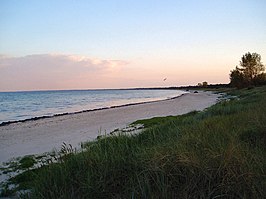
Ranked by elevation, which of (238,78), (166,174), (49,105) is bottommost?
(49,105)

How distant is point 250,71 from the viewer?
210 ft

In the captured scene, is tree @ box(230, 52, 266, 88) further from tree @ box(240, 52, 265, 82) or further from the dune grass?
the dune grass

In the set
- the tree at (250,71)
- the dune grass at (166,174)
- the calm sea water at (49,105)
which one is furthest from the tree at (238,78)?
the dune grass at (166,174)

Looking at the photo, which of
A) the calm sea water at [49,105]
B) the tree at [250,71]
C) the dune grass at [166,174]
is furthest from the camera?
the tree at [250,71]

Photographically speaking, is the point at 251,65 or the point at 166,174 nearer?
the point at 166,174

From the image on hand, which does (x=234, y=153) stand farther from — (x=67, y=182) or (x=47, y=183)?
(x=47, y=183)

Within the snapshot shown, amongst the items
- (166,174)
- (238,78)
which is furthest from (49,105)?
(166,174)

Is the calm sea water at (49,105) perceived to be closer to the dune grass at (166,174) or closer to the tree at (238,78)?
the tree at (238,78)

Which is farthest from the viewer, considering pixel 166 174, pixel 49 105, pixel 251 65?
pixel 251 65

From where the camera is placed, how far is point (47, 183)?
5.28 meters

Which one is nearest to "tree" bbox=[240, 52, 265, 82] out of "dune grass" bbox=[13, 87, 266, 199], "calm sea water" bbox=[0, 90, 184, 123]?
"calm sea water" bbox=[0, 90, 184, 123]

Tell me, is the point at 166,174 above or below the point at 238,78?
below

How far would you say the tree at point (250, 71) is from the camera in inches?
2482

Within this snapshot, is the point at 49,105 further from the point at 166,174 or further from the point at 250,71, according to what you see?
the point at 166,174
